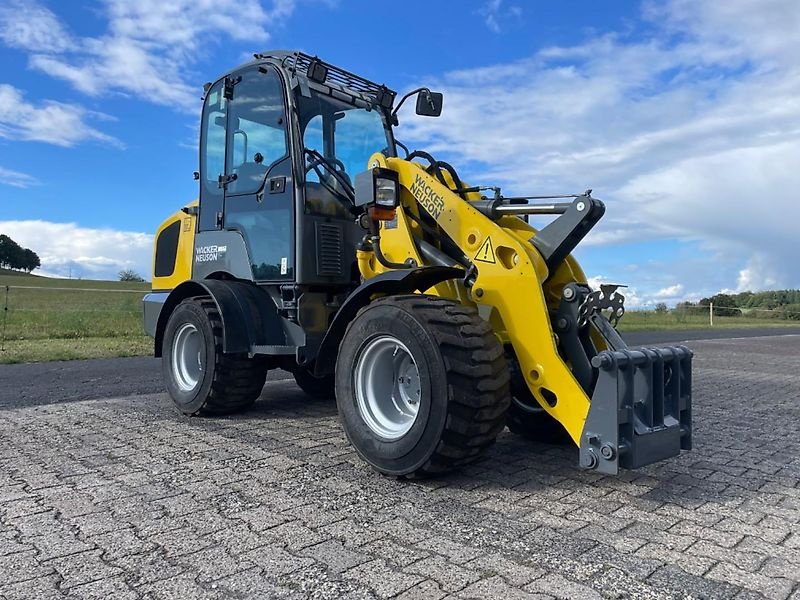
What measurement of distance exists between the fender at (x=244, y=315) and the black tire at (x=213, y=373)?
183 mm

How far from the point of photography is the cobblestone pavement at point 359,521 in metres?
2.70

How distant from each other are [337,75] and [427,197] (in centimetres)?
212

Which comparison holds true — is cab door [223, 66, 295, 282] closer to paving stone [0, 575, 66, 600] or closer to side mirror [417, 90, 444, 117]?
side mirror [417, 90, 444, 117]

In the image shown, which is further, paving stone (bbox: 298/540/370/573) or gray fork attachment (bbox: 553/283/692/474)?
gray fork attachment (bbox: 553/283/692/474)

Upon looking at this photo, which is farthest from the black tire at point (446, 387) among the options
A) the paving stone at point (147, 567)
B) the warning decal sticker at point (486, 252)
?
the paving stone at point (147, 567)

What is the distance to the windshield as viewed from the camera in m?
5.91

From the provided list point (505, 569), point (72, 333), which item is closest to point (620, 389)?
point (505, 569)

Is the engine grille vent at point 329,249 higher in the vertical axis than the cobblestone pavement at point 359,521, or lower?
higher

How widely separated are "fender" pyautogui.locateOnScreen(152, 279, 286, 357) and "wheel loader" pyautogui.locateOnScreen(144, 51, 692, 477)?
2cm

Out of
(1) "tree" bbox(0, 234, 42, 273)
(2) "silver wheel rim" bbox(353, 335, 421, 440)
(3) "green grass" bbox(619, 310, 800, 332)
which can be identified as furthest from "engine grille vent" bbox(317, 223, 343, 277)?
(1) "tree" bbox(0, 234, 42, 273)

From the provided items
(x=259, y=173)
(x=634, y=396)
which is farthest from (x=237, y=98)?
(x=634, y=396)

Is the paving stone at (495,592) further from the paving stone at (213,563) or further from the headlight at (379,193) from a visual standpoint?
the headlight at (379,193)

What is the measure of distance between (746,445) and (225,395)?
14.5ft

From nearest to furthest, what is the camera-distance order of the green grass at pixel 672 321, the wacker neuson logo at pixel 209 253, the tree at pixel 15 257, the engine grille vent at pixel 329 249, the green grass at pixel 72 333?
the engine grille vent at pixel 329 249 < the wacker neuson logo at pixel 209 253 < the green grass at pixel 72 333 < the green grass at pixel 672 321 < the tree at pixel 15 257
